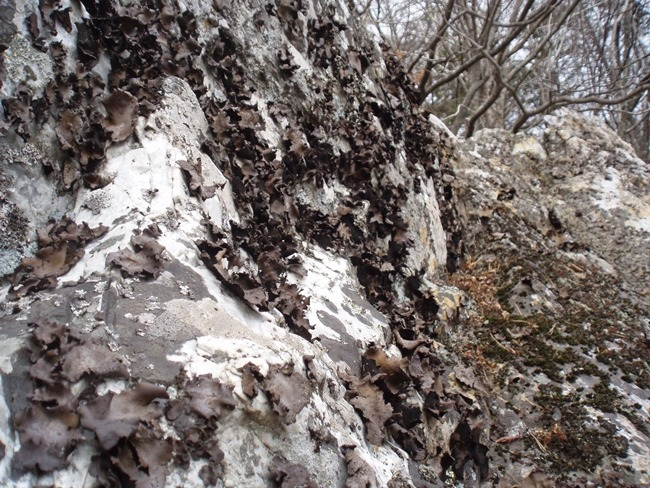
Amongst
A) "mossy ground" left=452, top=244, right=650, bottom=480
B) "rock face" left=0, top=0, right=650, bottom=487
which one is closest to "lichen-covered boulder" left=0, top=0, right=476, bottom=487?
"rock face" left=0, top=0, right=650, bottom=487

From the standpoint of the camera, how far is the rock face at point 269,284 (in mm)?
1672

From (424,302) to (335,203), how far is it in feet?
3.38

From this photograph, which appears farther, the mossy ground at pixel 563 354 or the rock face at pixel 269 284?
the mossy ground at pixel 563 354

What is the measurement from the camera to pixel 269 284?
262 cm

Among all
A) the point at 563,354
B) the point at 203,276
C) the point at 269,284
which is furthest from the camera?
the point at 563,354

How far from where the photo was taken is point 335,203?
13.1 feet

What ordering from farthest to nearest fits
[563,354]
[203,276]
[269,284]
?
[563,354], [269,284], [203,276]

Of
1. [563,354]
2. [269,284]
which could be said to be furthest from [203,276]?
[563,354]

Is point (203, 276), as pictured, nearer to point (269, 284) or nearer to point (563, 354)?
point (269, 284)

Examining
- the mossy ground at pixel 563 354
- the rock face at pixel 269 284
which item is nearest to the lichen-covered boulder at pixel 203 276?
the rock face at pixel 269 284

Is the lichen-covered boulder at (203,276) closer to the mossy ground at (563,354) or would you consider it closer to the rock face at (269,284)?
the rock face at (269,284)

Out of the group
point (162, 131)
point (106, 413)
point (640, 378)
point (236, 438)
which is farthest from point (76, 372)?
point (640, 378)

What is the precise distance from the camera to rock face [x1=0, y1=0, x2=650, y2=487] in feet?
5.49

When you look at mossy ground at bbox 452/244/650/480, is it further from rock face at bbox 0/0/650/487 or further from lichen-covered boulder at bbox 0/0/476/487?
lichen-covered boulder at bbox 0/0/476/487
